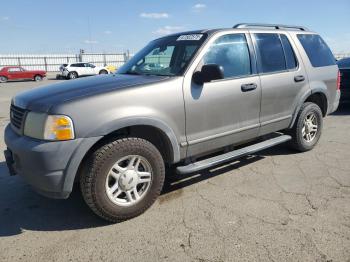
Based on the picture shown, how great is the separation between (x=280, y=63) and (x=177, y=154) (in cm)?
216

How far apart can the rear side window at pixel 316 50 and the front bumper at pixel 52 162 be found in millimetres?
3743

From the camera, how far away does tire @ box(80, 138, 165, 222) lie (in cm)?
314

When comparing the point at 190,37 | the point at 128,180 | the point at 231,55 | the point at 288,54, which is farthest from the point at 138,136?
the point at 288,54

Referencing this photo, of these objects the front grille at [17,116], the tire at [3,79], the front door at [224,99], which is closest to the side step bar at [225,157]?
the front door at [224,99]

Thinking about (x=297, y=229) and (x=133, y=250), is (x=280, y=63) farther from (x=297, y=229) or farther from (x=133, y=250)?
(x=133, y=250)

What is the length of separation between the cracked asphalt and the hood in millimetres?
1185

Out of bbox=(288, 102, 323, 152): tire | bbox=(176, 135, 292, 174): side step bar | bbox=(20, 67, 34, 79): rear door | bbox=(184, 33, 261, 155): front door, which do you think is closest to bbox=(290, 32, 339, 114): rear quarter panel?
bbox=(288, 102, 323, 152): tire

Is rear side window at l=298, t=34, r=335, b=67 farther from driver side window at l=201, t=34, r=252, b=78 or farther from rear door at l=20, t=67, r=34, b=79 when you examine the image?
rear door at l=20, t=67, r=34, b=79

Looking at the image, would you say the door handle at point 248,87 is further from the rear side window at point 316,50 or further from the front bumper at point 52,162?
the front bumper at point 52,162

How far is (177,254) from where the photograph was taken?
284cm

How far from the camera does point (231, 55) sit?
4.18 metres

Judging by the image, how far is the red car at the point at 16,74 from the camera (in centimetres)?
2769

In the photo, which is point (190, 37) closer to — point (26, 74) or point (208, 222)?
point (208, 222)

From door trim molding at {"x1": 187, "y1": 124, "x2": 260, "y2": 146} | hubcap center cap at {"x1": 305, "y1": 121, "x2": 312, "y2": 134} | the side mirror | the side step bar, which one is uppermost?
the side mirror
